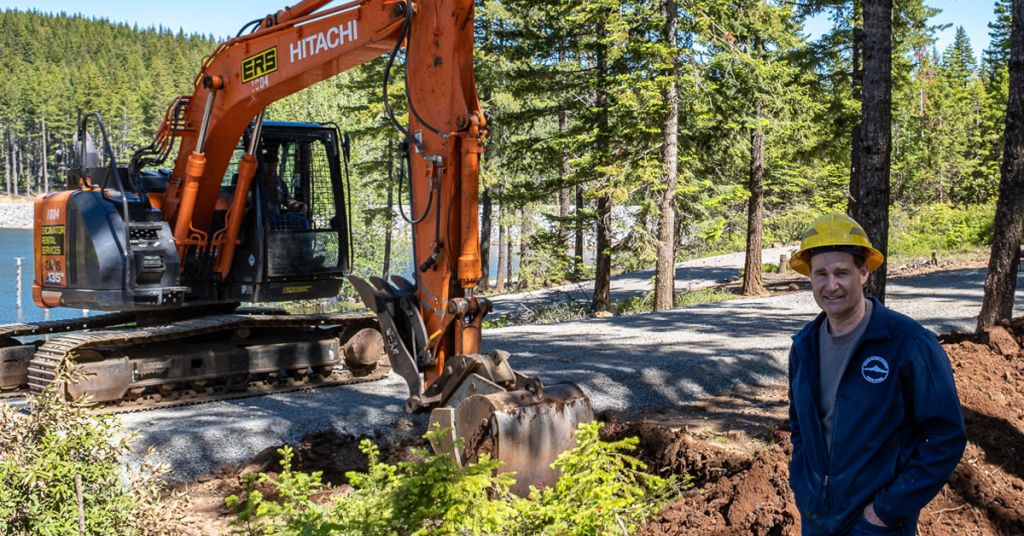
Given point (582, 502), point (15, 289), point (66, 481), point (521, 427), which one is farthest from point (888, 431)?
point (15, 289)

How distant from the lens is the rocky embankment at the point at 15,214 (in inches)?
3058

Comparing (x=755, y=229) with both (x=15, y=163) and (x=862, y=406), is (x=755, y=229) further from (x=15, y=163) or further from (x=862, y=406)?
(x=15, y=163)

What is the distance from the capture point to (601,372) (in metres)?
10.2

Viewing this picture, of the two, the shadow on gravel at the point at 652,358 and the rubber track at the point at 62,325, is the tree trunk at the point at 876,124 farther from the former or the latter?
the rubber track at the point at 62,325

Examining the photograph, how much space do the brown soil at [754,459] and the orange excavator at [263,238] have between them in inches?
57.0

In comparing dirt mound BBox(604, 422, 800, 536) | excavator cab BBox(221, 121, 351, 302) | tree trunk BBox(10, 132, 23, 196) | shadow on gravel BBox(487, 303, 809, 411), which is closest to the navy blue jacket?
dirt mound BBox(604, 422, 800, 536)

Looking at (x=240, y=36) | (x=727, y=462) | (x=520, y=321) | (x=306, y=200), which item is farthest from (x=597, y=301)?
(x=727, y=462)

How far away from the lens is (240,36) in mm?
8914

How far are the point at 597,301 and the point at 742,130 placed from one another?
503cm

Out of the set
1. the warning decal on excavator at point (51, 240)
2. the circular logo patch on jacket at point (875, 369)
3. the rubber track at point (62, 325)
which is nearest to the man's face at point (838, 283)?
the circular logo patch on jacket at point (875, 369)

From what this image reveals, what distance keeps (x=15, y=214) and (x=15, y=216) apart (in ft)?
2.44

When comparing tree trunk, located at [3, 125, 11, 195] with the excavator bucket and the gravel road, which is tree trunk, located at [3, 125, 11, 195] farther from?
the excavator bucket

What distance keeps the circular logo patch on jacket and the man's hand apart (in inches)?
16.8

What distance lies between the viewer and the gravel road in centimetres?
782
